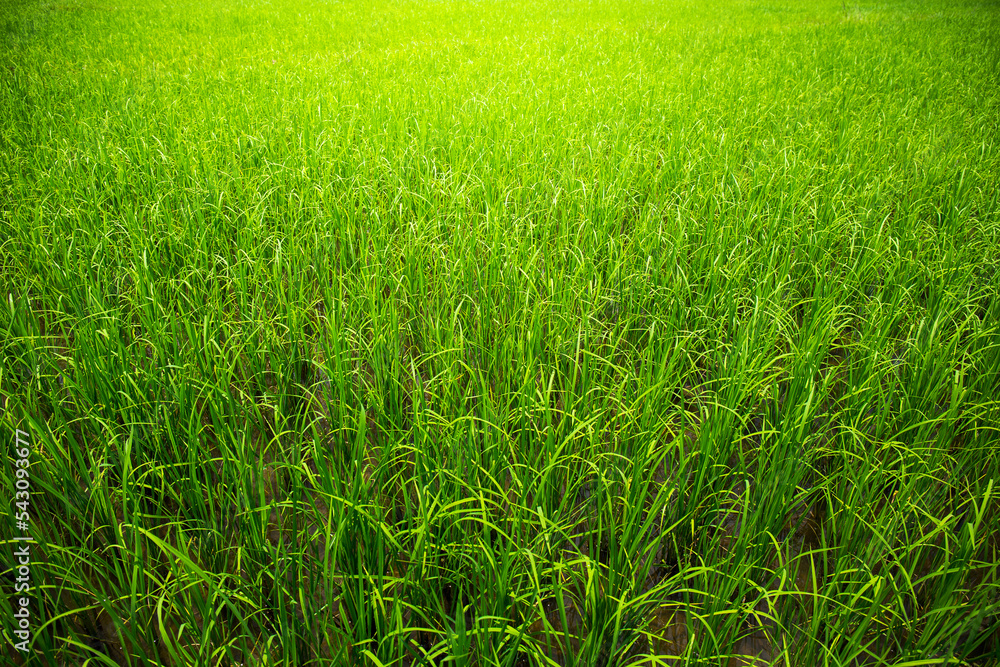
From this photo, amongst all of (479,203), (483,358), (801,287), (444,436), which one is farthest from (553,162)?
(444,436)

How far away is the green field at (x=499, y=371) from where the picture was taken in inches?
→ 53.3

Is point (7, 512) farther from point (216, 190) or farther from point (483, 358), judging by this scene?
point (216, 190)

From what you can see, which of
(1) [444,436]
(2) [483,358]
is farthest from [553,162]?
(1) [444,436]

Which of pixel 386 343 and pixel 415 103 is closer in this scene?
pixel 386 343

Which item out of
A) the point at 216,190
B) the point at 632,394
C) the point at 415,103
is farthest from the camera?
the point at 415,103

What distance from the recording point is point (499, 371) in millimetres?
2219

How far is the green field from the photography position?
135cm

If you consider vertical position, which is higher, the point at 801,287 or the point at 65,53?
the point at 65,53

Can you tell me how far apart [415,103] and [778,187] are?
3.25 m

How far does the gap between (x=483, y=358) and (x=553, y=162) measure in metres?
2.06

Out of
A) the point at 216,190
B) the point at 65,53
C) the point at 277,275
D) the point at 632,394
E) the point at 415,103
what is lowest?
the point at 632,394

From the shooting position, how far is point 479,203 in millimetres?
3232

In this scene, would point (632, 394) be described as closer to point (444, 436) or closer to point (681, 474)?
point (681, 474)

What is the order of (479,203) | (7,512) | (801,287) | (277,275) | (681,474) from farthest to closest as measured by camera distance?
1. (479,203)
2. (801,287)
3. (277,275)
4. (681,474)
5. (7,512)
